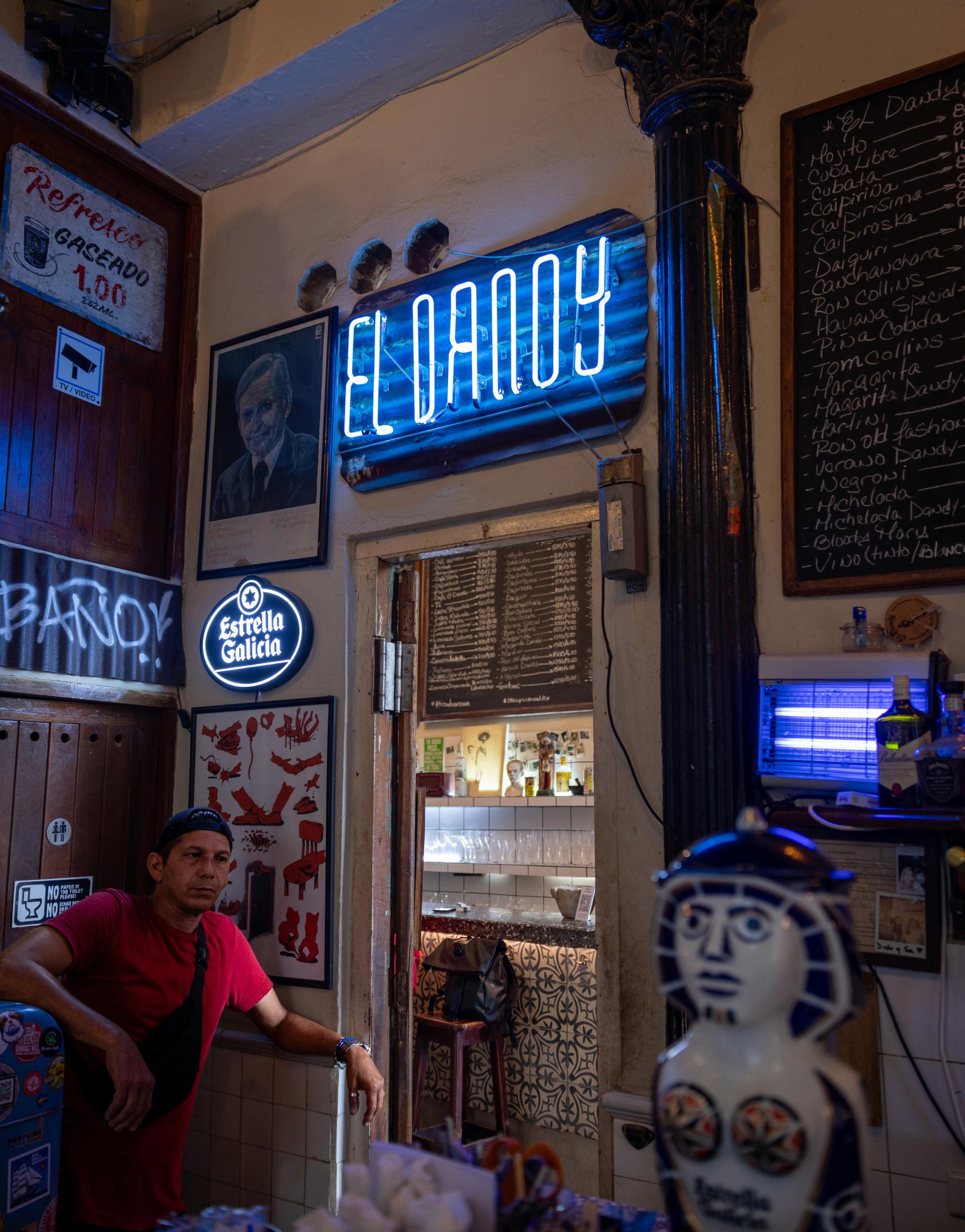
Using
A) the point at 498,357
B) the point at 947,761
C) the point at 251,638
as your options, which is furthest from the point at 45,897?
the point at 947,761

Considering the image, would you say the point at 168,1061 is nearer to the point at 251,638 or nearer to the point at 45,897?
the point at 45,897

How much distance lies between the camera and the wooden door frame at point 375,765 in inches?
128

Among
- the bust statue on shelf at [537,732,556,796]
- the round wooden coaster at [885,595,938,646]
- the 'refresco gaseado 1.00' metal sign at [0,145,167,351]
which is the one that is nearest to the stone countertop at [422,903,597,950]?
the bust statue on shelf at [537,732,556,796]

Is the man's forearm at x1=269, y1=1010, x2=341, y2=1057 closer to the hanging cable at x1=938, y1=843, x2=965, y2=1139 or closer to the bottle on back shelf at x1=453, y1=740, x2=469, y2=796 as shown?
the hanging cable at x1=938, y1=843, x2=965, y2=1139

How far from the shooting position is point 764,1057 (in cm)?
116

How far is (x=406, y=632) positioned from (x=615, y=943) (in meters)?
1.43

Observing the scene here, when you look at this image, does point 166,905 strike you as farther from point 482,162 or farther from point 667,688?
point 482,162

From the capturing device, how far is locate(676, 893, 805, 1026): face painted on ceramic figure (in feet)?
3.76

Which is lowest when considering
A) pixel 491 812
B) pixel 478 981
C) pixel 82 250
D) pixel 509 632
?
pixel 478 981

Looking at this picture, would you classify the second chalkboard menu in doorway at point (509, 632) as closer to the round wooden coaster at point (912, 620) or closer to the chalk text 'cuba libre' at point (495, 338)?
the chalk text 'cuba libre' at point (495, 338)

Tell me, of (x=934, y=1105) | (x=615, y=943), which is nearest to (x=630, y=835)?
(x=615, y=943)

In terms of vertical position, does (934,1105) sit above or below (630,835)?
below

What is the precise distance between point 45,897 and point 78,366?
82.4 inches

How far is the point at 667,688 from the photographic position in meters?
2.77
